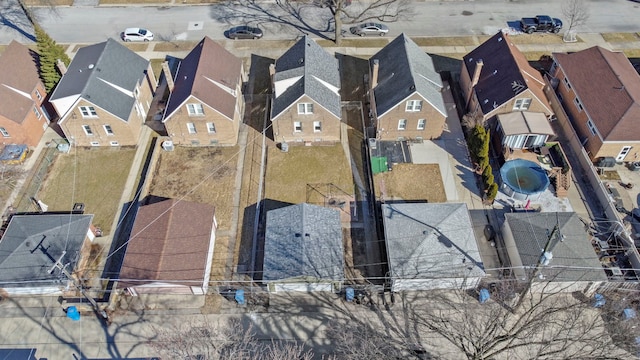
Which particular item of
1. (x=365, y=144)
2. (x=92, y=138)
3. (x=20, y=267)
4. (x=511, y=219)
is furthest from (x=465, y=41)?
(x=20, y=267)

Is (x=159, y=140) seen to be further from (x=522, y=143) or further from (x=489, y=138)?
(x=522, y=143)

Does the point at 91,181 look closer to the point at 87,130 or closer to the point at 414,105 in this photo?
the point at 87,130

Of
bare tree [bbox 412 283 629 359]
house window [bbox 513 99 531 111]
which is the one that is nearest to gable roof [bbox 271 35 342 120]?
house window [bbox 513 99 531 111]

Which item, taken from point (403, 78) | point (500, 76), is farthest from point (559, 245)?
point (403, 78)

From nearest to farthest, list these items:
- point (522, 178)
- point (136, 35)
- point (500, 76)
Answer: point (522, 178), point (500, 76), point (136, 35)

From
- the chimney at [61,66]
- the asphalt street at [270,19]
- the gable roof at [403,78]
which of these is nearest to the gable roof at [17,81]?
the chimney at [61,66]

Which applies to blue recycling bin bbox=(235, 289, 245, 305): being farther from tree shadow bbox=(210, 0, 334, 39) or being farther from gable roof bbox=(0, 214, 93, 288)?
tree shadow bbox=(210, 0, 334, 39)

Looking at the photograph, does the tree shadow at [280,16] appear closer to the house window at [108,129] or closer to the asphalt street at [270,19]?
the asphalt street at [270,19]
